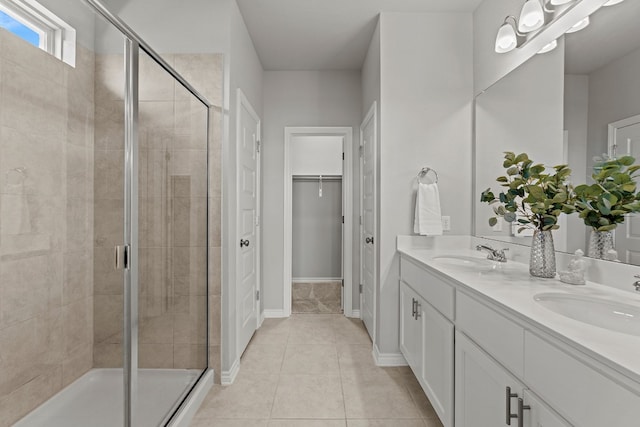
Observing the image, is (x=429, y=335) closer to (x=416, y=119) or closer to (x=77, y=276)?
(x=416, y=119)

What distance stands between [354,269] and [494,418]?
2547mm

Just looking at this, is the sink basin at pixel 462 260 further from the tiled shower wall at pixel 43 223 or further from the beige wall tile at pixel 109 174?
the tiled shower wall at pixel 43 223

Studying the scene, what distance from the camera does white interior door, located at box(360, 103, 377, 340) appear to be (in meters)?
2.93

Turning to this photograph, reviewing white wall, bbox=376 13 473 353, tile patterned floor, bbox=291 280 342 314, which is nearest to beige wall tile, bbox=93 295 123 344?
white wall, bbox=376 13 473 353

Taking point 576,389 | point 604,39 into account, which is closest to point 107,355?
point 576,389

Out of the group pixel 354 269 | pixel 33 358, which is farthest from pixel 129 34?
pixel 354 269

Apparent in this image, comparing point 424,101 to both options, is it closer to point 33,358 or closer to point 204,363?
point 204,363

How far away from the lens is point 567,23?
1.70 m

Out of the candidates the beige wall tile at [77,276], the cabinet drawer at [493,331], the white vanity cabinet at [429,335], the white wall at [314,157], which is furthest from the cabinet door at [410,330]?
the white wall at [314,157]

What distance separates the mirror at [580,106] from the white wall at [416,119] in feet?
1.38

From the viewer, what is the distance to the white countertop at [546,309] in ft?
2.49

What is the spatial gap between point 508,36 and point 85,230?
2459mm

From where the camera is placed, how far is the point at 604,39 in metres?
1.48

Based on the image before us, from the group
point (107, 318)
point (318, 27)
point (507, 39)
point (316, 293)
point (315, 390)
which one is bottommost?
point (315, 390)
